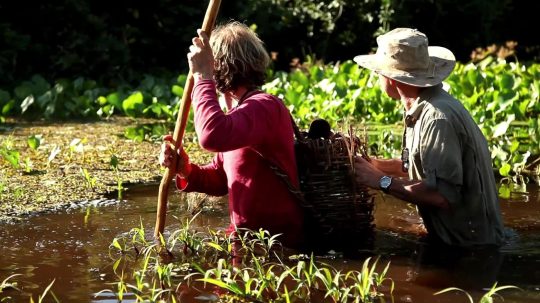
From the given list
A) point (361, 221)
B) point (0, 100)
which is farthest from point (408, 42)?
point (0, 100)

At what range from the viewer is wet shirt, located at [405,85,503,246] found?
445cm

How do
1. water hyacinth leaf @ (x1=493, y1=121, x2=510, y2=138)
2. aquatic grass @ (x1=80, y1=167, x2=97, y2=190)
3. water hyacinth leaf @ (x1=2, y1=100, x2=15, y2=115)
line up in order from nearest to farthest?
1. aquatic grass @ (x1=80, y1=167, x2=97, y2=190)
2. water hyacinth leaf @ (x1=493, y1=121, x2=510, y2=138)
3. water hyacinth leaf @ (x1=2, y1=100, x2=15, y2=115)

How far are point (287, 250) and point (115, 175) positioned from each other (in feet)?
7.23

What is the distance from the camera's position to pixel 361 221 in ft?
15.5

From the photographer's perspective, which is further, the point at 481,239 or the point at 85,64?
the point at 85,64

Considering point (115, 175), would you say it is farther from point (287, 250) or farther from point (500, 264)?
point (500, 264)

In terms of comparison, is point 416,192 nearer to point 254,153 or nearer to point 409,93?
point 409,93

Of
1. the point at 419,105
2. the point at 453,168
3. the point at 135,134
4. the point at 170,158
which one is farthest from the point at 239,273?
the point at 135,134

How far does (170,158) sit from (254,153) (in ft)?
1.22

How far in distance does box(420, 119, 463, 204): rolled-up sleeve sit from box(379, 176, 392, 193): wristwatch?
158 mm

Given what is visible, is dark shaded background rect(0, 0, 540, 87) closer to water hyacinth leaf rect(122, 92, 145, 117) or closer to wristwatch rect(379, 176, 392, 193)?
water hyacinth leaf rect(122, 92, 145, 117)

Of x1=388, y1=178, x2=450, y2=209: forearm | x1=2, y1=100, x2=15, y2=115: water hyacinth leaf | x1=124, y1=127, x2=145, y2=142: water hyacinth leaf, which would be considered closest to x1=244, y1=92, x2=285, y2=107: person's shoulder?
x1=388, y1=178, x2=450, y2=209: forearm

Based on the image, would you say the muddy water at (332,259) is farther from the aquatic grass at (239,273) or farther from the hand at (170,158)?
the hand at (170,158)

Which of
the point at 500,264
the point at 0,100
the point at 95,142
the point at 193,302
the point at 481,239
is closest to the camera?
the point at 193,302
